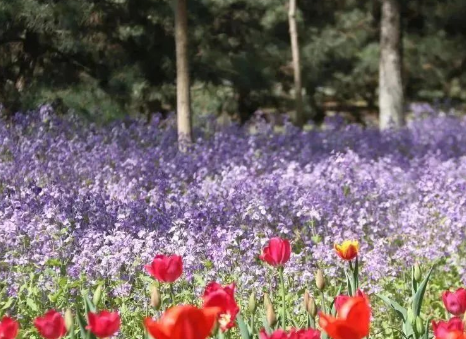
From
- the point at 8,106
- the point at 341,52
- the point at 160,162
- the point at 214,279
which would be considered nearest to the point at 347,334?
the point at 214,279

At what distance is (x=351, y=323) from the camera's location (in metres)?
2.14

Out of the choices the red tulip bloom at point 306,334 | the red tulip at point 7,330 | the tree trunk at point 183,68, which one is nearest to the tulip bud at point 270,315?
the red tulip bloom at point 306,334

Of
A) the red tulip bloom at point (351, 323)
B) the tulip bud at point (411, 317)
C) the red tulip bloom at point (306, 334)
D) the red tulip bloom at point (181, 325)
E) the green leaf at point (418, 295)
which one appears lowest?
the tulip bud at point (411, 317)

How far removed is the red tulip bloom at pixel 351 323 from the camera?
6.95 feet

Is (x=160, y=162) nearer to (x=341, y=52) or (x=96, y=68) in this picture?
(x=96, y=68)

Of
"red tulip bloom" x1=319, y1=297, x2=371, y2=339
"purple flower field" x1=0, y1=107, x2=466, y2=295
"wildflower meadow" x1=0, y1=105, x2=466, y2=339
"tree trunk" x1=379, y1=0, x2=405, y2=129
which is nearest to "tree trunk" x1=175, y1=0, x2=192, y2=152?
"purple flower field" x1=0, y1=107, x2=466, y2=295

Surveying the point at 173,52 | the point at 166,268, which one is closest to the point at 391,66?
the point at 173,52

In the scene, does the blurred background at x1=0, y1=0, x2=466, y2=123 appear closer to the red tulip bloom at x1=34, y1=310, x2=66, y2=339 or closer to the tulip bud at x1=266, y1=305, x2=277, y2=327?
the tulip bud at x1=266, y1=305, x2=277, y2=327

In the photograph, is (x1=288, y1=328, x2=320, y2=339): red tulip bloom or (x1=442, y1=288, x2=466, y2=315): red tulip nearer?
(x1=288, y1=328, x2=320, y2=339): red tulip bloom

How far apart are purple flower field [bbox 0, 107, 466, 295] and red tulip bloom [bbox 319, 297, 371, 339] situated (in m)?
2.22

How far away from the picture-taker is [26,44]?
411 inches

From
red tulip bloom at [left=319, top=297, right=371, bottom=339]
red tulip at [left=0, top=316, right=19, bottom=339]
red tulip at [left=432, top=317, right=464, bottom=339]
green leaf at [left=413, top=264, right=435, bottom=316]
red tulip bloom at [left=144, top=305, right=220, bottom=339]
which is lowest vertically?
green leaf at [left=413, top=264, right=435, bottom=316]

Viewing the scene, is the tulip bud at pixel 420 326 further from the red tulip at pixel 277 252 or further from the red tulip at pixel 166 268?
the red tulip at pixel 166 268

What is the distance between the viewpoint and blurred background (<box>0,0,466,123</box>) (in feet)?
33.3
